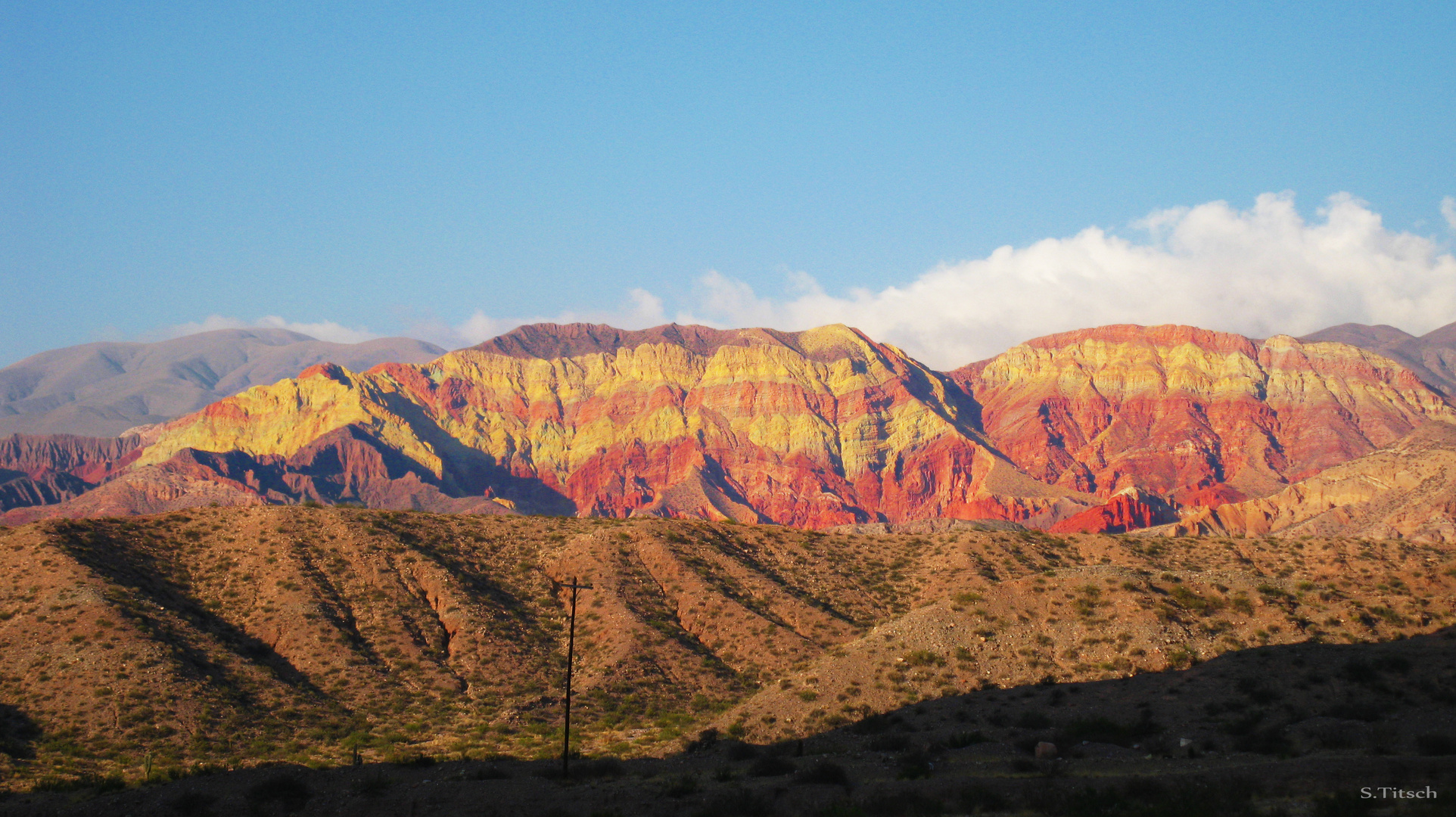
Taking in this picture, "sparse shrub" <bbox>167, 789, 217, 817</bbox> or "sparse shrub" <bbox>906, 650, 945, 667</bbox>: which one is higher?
"sparse shrub" <bbox>906, 650, 945, 667</bbox>

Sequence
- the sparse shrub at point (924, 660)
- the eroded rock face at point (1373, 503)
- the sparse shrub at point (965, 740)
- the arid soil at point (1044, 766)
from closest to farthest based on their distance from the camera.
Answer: the arid soil at point (1044, 766), the sparse shrub at point (965, 740), the sparse shrub at point (924, 660), the eroded rock face at point (1373, 503)

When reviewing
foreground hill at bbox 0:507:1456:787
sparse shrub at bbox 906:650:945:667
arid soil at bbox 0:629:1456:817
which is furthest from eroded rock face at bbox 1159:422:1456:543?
arid soil at bbox 0:629:1456:817

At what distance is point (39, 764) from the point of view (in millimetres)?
40969

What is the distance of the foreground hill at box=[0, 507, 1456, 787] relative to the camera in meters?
43.7

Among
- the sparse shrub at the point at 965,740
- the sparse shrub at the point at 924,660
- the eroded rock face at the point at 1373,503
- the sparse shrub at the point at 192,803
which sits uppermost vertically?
the eroded rock face at the point at 1373,503

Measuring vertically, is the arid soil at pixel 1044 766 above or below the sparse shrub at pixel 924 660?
below

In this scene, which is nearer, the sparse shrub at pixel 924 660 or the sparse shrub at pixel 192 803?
the sparse shrub at pixel 192 803

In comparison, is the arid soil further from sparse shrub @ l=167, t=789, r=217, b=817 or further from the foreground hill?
the foreground hill

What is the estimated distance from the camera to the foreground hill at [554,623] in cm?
4366

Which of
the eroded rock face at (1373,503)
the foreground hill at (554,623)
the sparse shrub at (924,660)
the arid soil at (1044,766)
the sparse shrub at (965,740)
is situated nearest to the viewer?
the arid soil at (1044,766)

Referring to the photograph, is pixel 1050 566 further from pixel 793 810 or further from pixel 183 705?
pixel 183 705

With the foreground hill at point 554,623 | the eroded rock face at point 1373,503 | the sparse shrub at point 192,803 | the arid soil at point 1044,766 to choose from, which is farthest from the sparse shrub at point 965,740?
the eroded rock face at point 1373,503

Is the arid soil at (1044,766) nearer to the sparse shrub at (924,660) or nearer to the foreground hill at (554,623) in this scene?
the sparse shrub at (924,660)

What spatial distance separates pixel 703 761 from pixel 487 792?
7.98 meters
